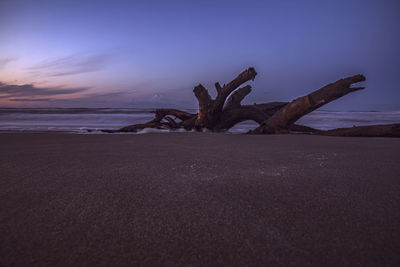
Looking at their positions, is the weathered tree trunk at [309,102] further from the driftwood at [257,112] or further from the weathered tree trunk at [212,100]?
the weathered tree trunk at [212,100]

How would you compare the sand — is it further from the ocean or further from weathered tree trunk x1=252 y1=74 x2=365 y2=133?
the ocean

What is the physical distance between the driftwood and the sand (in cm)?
275

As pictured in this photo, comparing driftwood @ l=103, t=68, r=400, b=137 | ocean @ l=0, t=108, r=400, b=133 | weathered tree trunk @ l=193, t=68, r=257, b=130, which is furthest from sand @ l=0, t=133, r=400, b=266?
ocean @ l=0, t=108, r=400, b=133

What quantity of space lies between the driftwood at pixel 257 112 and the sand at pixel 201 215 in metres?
2.75

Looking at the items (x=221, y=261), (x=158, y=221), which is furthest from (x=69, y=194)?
(x=221, y=261)

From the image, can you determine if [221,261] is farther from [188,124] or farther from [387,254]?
[188,124]

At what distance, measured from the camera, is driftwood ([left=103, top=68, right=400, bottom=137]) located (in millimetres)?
4238

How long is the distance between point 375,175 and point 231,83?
4.21 meters

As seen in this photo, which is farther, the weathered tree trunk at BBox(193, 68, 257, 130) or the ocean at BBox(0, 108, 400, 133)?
the ocean at BBox(0, 108, 400, 133)

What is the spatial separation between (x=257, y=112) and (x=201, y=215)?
17.0ft

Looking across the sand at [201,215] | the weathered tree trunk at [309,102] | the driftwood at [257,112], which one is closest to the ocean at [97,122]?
the driftwood at [257,112]

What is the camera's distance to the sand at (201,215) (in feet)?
2.40

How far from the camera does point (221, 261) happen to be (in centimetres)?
70

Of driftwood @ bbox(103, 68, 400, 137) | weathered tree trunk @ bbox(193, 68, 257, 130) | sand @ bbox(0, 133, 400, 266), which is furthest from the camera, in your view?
weathered tree trunk @ bbox(193, 68, 257, 130)
